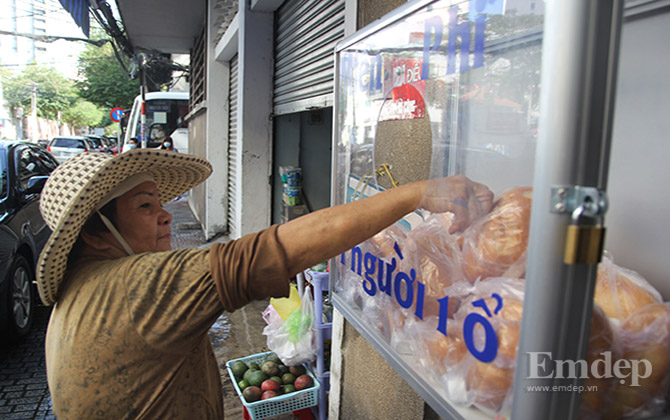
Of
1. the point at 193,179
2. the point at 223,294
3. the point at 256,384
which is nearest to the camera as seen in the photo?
the point at 223,294

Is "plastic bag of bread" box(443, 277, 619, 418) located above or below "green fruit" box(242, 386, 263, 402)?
above

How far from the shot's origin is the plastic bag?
10.0 feet

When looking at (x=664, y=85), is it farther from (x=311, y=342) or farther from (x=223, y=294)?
(x=311, y=342)

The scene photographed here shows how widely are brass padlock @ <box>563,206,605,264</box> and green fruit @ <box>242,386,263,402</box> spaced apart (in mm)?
2499

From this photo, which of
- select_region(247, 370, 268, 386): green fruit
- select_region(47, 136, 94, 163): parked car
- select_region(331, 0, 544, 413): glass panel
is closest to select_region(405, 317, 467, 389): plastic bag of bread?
select_region(331, 0, 544, 413): glass panel

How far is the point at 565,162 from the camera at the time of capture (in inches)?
30.9

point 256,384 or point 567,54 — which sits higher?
point 567,54

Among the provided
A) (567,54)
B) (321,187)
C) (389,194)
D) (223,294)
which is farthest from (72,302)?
(321,187)

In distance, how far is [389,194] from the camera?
1.25 m

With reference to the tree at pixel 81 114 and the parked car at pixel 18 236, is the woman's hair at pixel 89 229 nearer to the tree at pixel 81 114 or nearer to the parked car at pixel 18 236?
the parked car at pixel 18 236

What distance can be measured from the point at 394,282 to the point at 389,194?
1.62 feet

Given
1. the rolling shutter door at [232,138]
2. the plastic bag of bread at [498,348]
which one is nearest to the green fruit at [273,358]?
the plastic bag of bread at [498,348]

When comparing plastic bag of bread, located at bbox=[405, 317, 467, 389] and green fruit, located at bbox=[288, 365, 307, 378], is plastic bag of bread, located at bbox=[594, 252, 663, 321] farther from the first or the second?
green fruit, located at bbox=[288, 365, 307, 378]

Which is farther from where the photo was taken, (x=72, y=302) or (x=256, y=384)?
(x=256, y=384)
